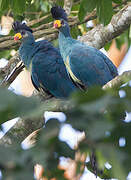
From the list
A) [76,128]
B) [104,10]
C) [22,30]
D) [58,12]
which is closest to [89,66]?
[104,10]

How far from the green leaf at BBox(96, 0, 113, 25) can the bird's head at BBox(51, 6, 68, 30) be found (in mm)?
542

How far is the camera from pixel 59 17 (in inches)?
159

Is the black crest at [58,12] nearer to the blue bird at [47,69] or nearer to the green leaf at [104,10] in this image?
the blue bird at [47,69]

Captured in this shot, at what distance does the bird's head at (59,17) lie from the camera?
13.0 ft

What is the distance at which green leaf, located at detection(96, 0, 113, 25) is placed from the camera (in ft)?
A: 11.5

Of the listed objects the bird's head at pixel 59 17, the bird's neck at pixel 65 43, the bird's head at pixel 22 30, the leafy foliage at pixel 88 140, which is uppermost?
the leafy foliage at pixel 88 140

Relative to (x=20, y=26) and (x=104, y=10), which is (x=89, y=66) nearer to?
(x=104, y=10)

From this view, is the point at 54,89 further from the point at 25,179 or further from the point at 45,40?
the point at 25,179

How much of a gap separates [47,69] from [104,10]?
1023 millimetres

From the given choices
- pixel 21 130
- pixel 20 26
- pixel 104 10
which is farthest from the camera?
pixel 20 26

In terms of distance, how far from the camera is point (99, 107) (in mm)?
1157

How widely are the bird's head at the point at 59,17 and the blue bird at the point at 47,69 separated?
0.35 m

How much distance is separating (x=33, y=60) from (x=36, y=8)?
50.0 inches

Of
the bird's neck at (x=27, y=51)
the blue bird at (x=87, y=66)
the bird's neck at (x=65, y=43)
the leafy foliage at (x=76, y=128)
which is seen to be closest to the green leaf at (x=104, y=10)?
the blue bird at (x=87, y=66)
